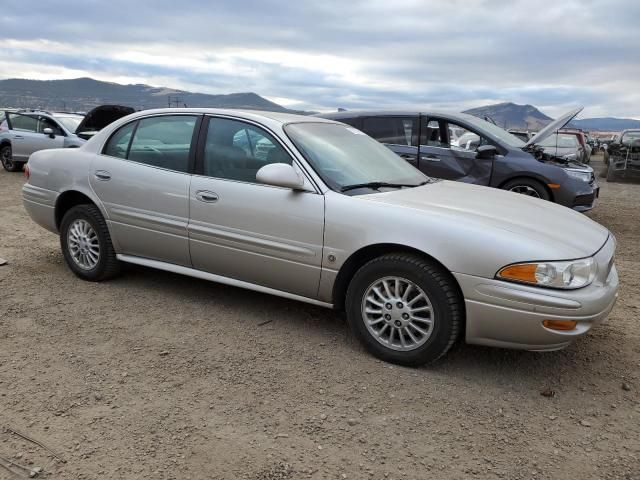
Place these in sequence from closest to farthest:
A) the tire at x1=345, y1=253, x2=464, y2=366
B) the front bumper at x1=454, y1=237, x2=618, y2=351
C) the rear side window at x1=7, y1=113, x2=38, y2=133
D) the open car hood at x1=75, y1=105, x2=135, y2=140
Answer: the front bumper at x1=454, y1=237, x2=618, y2=351, the tire at x1=345, y1=253, x2=464, y2=366, the open car hood at x1=75, y1=105, x2=135, y2=140, the rear side window at x1=7, y1=113, x2=38, y2=133

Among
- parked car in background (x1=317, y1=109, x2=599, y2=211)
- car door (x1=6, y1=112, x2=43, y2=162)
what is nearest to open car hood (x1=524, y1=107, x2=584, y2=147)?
parked car in background (x1=317, y1=109, x2=599, y2=211)

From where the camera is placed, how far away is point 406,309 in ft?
10.8

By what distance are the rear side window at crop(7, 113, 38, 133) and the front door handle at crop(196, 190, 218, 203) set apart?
10945mm

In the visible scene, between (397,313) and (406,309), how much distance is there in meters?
0.06

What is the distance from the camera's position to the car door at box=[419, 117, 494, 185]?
766cm

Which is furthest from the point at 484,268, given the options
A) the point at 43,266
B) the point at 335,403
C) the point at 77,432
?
the point at 43,266

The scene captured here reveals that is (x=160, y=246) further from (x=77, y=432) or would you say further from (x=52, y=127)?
(x=52, y=127)

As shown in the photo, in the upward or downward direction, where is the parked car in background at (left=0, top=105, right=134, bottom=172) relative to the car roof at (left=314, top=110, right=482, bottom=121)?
downward

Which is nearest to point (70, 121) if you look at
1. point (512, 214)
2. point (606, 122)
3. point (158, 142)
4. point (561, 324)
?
point (158, 142)

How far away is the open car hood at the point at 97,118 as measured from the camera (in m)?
12.2

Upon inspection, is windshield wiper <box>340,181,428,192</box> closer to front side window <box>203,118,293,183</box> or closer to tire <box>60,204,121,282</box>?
front side window <box>203,118,293,183</box>

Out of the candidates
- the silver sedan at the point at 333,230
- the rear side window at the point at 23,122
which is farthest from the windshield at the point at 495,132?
the rear side window at the point at 23,122

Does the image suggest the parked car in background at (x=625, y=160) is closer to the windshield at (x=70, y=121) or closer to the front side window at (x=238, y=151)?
the windshield at (x=70, y=121)

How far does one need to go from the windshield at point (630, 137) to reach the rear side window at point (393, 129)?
36.0 ft
